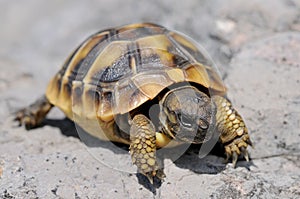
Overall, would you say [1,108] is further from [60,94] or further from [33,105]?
[60,94]

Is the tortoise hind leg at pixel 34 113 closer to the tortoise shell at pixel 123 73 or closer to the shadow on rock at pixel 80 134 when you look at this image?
the shadow on rock at pixel 80 134

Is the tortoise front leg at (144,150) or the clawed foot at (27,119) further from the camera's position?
the clawed foot at (27,119)

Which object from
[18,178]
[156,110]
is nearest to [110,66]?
[156,110]

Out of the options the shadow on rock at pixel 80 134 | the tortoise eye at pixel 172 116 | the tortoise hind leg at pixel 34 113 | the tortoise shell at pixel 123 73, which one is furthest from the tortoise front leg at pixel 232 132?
the tortoise hind leg at pixel 34 113

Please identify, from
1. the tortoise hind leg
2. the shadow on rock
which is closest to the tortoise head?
the shadow on rock

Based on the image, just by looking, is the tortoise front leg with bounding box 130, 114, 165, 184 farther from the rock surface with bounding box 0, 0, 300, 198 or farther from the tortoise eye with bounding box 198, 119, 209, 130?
the tortoise eye with bounding box 198, 119, 209, 130

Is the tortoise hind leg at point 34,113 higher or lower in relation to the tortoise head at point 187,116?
lower
